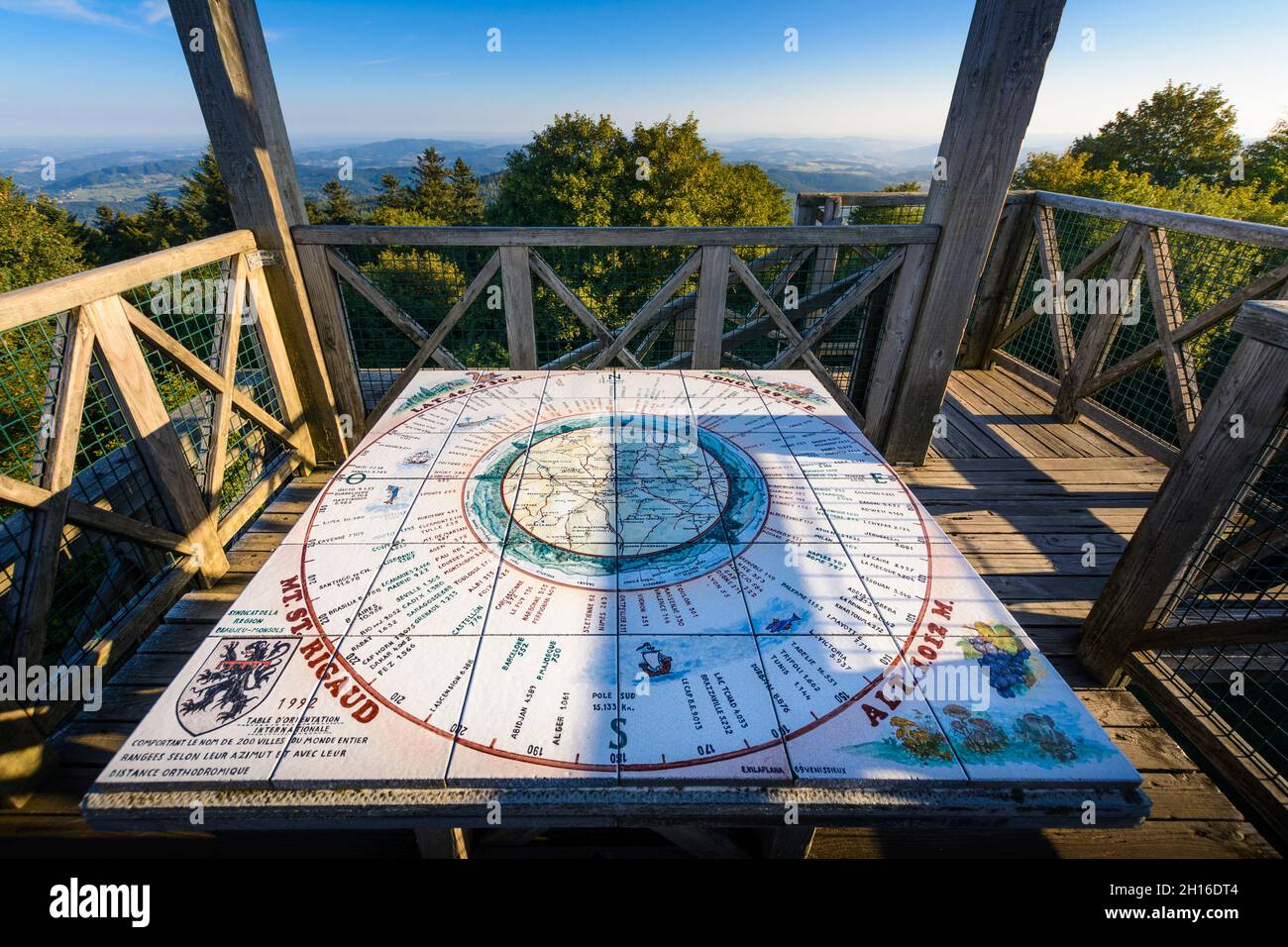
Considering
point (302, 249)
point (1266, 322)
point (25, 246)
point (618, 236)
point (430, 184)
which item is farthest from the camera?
point (430, 184)

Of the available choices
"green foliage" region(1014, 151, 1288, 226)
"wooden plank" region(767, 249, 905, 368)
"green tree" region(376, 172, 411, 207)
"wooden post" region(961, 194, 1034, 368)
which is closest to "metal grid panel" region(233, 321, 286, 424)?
"wooden plank" region(767, 249, 905, 368)

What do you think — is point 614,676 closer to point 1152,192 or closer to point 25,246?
point 1152,192

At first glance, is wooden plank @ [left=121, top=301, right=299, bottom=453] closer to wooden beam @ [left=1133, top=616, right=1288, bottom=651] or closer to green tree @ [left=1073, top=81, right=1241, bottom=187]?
wooden beam @ [left=1133, top=616, right=1288, bottom=651]

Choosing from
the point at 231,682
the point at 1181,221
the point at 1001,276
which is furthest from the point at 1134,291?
the point at 231,682

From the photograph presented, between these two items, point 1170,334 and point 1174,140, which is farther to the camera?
point 1174,140
